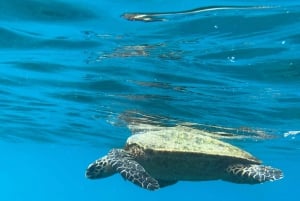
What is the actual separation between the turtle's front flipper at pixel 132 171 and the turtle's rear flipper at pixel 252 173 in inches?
107

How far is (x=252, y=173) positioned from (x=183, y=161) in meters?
1.84

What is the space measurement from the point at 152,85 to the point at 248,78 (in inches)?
159

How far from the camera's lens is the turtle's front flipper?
30.5ft

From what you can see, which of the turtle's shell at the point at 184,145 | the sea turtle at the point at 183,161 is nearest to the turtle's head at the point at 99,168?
the sea turtle at the point at 183,161

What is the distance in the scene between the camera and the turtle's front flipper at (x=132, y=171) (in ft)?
30.5

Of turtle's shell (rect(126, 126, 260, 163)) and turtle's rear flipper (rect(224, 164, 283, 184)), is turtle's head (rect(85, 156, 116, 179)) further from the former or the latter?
turtle's rear flipper (rect(224, 164, 283, 184))

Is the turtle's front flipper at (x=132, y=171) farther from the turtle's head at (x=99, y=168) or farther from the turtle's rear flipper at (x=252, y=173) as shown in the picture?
the turtle's rear flipper at (x=252, y=173)

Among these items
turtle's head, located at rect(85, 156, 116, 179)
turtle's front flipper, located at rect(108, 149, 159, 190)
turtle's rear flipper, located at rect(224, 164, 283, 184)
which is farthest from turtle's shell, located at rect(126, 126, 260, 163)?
turtle's head, located at rect(85, 156, 116, 179)

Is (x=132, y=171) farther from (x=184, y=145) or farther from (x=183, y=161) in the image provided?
(x=184, y=145)

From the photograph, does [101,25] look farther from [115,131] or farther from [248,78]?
[115,131]

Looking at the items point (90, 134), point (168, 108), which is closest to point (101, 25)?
point (168, 108)

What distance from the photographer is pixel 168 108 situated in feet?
68.0

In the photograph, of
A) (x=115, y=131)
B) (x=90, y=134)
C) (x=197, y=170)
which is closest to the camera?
(x=197, y=170)

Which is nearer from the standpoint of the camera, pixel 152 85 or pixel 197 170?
pixel 197 170
